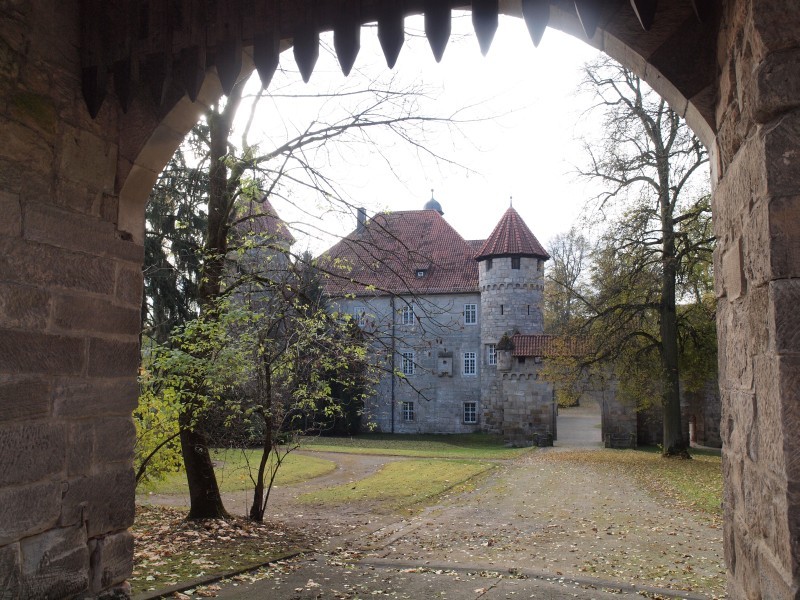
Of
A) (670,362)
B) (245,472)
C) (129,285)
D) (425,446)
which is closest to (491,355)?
(425,446)

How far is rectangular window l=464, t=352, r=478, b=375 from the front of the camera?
32.9 meters

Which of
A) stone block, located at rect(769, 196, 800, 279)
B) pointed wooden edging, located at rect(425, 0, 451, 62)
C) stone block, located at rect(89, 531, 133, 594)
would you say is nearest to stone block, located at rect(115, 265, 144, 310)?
stone block, located at rect(89, 531, 133, 594)

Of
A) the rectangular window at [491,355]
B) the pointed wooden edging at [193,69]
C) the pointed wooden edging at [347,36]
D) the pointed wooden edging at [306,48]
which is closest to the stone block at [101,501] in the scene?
the pointed wooden edging at [193,69]

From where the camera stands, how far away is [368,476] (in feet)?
52.8

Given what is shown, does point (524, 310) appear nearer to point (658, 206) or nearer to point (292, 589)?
point (658, 206)

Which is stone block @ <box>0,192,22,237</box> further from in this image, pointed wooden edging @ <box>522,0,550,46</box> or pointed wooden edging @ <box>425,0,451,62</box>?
pointed wooden edging @ <box>522,0,550,46</box>

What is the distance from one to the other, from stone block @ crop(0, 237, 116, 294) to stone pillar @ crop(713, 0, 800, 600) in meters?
3.11

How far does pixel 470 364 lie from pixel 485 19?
99.6 ft

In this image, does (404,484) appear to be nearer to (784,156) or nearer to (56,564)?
(56,564)

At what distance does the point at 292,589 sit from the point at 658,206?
50.1ft

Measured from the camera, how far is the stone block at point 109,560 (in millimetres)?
3613

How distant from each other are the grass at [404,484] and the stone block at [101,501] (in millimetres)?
7803

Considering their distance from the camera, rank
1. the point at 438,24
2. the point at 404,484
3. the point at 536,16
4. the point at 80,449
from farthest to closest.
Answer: the point at 404,484 < the point at 80,449 < the point at 438,24 < the point at 536,16

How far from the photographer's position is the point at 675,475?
49.2ft
